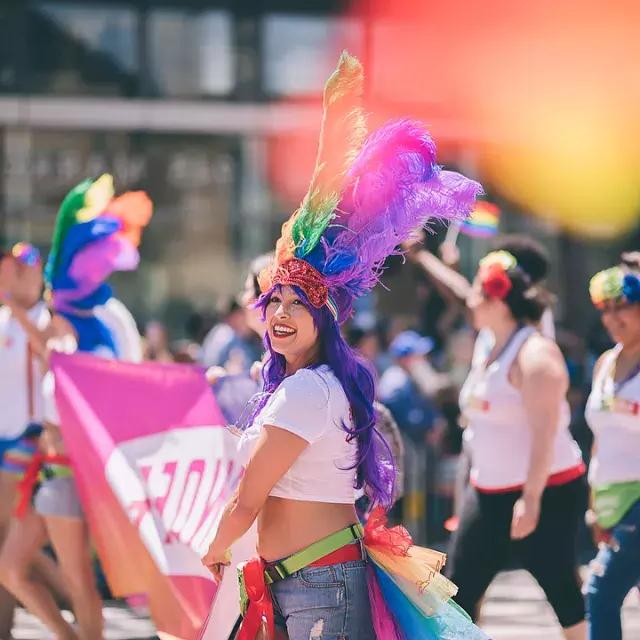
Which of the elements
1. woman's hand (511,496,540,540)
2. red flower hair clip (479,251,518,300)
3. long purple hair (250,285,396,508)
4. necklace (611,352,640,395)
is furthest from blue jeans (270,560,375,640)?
red flower hair clip (479,251,518,300)

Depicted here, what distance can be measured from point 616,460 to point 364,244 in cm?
227

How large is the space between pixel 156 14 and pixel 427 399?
830cm

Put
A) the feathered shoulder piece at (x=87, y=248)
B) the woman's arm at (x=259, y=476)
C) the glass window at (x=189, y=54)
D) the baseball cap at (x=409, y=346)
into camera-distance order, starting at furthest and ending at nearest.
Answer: the glass window at (x=189, y=54)
the baseball cap at (x=409, y=346)
the feathered shoulder piece at (x=87, y=248)
the woman's arm at (x=259, y=476)

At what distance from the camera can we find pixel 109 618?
8.62m

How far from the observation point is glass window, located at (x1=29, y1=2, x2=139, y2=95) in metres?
17.7

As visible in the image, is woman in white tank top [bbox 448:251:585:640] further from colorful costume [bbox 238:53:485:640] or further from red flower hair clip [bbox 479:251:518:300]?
colorful costume [bbox 238:53:485:640]

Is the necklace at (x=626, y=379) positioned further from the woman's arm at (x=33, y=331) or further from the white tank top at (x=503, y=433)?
the woman's arm at (x=33, y=331)

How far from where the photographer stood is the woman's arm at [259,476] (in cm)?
393

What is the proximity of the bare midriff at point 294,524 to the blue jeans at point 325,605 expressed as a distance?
0.08m

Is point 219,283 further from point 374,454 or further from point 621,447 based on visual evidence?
point 374,454

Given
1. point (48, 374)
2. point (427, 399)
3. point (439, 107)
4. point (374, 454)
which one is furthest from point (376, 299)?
point (374, 454)

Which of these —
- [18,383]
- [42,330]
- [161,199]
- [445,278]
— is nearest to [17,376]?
[18,383]

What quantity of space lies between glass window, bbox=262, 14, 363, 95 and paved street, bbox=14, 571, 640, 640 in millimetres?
9885

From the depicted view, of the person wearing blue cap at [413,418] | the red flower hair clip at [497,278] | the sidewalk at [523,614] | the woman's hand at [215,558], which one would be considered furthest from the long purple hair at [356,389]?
the person wearing blue cap at [413,418]
